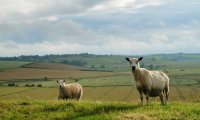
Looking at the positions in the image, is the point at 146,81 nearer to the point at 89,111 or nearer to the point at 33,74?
the point at 89,111

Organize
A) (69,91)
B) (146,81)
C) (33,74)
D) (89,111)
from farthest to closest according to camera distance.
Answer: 1. (33,74)
2. (69,91)
3. (146,81)
4. (89,111)

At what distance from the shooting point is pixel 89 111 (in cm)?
1803

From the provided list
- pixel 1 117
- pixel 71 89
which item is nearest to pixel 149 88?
pixel 1 117

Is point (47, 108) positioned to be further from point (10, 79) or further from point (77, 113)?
point (10, 79)

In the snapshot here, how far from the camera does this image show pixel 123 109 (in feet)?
57.4

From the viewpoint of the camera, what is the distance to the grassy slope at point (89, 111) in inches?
631

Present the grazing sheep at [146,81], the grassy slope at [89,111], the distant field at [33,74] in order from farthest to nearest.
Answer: the distant field at [33,74], the grazing sheep at [146,81], the grassy slope at [89,111]

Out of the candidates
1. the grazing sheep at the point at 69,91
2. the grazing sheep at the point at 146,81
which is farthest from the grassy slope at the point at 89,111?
the grazing sheep at the point at 69,91

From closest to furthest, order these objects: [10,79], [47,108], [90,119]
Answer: [90,119] → [47,108] → [10,79]

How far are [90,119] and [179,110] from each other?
453 cm

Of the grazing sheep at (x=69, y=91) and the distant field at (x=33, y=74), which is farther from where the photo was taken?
the distant field at (x=33, y=74)

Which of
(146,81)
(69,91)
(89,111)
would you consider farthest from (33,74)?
(89,111)

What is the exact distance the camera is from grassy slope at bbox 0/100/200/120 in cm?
1602

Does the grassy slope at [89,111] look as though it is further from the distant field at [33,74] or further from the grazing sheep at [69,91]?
the distant field at [33,74]
